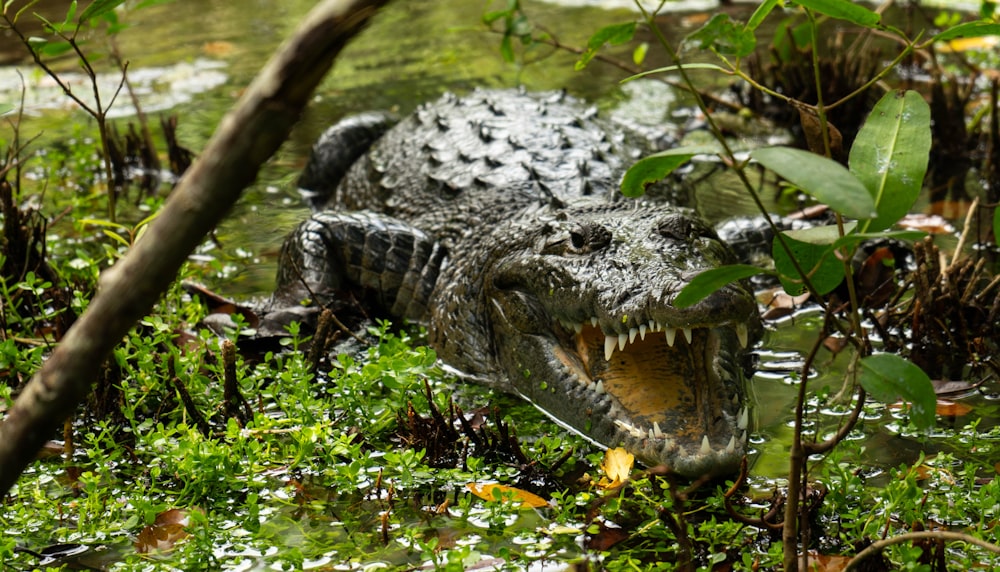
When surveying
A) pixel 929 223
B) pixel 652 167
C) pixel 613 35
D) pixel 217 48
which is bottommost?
pixel 929 223

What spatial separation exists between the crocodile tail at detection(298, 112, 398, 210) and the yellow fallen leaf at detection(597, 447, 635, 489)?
10.6 ft

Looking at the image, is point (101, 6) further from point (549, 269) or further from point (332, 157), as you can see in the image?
point (332, 157)

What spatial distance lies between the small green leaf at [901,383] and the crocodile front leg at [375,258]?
100 inches

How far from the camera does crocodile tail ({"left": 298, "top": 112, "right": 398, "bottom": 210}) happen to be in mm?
5727

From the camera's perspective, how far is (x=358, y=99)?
7.35 meters

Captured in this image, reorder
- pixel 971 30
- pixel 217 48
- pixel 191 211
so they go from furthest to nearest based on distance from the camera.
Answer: pixel 217 48, pixel 971 30, pixel 191 211

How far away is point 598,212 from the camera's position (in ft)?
11.8

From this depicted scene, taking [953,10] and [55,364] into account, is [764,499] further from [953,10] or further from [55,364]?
[953,10]

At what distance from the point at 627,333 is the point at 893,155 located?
43.8 inches

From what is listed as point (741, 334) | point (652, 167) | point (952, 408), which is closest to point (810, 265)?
point (652, 167)

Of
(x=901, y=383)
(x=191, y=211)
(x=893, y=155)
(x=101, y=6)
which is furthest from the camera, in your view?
(x=101, y=6)

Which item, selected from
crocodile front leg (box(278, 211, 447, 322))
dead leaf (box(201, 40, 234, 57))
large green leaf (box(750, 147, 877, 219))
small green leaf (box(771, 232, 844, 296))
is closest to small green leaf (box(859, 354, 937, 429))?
small green leaf (box(771, 232, 844, 296))

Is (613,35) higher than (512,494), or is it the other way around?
(613,35)

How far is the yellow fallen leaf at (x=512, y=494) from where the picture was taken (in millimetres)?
2639
